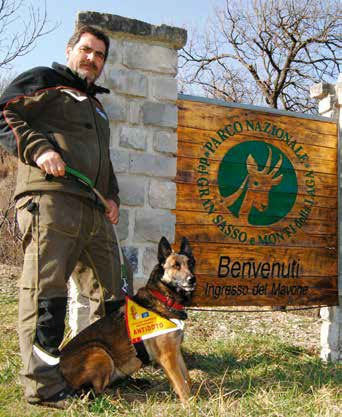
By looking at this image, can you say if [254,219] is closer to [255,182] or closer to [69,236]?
[255,182]

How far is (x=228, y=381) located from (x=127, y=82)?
2.75 meters

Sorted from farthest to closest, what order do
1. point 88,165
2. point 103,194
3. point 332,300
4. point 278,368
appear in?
1. point 332,300
2. point 278,368
3. point 103,194
4. point 88,165

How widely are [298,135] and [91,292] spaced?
9.52 feet

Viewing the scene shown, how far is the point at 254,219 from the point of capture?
4.58 m

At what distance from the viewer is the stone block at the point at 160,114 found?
13.3 ft

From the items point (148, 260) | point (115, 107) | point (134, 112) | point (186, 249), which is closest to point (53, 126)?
point (115, 107)

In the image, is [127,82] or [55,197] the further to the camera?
[127,82]

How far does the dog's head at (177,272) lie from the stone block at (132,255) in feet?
2.34

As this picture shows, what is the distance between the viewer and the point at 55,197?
9.32ft

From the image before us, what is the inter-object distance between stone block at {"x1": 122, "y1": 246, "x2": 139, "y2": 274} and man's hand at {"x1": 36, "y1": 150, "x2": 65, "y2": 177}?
1.40 metres

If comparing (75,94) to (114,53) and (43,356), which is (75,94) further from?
(43,356)

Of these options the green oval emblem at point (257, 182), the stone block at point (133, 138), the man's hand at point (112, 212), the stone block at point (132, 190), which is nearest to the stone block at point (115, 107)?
the stone block at point (133, 138)

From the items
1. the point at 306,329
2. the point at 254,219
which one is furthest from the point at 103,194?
the point at 306,329

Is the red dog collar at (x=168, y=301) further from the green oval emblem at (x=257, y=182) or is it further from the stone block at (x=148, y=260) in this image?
the green oval emblem at (x=257, y=182)
